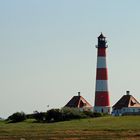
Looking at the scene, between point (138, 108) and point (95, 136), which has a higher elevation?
point (138, 108)

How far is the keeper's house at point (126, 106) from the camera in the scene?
124188 millimetres

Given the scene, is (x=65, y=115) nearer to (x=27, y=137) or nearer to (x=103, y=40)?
(x=103, y=40)

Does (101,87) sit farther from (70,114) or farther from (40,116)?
(40,116)

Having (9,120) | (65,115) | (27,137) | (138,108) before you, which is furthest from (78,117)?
(27,137)

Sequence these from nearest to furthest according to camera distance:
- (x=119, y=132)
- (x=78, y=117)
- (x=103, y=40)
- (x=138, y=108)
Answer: (x=119, y=132) → (x=78, y=117) → (x=103, y=40) → (x=138, y=108)

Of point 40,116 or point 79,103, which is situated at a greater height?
point 79,103

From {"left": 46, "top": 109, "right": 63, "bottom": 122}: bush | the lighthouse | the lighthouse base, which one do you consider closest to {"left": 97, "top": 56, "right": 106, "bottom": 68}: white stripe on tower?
the lighthouse

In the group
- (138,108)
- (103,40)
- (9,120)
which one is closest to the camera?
(9,120)

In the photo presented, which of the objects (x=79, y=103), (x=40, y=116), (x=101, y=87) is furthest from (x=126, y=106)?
(x=40, y=116)

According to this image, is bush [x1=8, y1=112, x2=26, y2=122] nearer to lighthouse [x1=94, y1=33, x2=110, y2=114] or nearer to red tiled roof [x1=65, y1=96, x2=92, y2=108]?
lighthouse [x1=94, y1=33, x2=110, y2=114]

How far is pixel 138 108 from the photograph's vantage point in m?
126

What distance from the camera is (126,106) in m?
125

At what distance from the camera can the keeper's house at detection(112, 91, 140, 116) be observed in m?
124

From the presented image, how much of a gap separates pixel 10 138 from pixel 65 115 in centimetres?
4369
